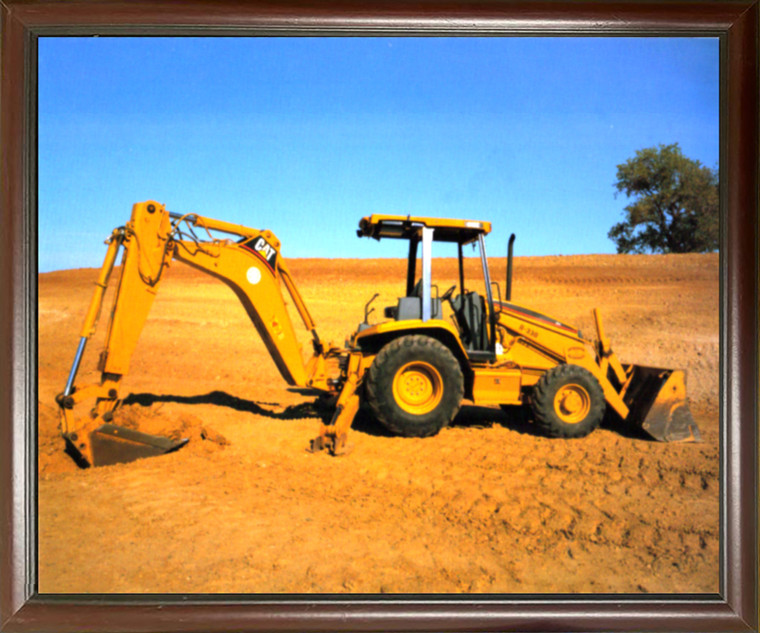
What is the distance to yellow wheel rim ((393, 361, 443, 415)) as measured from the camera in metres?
7.20

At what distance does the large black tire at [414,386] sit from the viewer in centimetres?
707

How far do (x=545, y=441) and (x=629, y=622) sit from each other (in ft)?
14.6

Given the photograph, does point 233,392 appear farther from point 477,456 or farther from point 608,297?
point 608,297

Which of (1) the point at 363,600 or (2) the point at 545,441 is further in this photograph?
(2) the point at 545,441

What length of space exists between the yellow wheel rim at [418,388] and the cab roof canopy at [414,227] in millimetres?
1701

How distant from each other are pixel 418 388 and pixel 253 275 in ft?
8.19

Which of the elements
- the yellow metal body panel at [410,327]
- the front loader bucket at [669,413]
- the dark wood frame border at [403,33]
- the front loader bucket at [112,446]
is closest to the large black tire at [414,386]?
the yellow metal body panel at [410,327]

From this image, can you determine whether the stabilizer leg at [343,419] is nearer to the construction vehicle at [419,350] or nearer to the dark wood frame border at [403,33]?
the construction vehicle at [419,350]

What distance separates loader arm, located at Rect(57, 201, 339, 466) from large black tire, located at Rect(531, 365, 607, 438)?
2.75m

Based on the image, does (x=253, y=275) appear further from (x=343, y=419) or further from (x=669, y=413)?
(x=669, y=413)

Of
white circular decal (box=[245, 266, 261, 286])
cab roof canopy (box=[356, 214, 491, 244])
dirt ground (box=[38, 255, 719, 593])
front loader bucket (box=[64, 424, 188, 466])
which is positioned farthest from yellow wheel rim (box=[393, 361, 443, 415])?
front loader bucket (box=[64, 424, 188, 466])

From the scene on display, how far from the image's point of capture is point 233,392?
1073cm

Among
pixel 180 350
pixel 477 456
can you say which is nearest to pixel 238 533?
pixel 477 456

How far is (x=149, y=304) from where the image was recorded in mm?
6695
